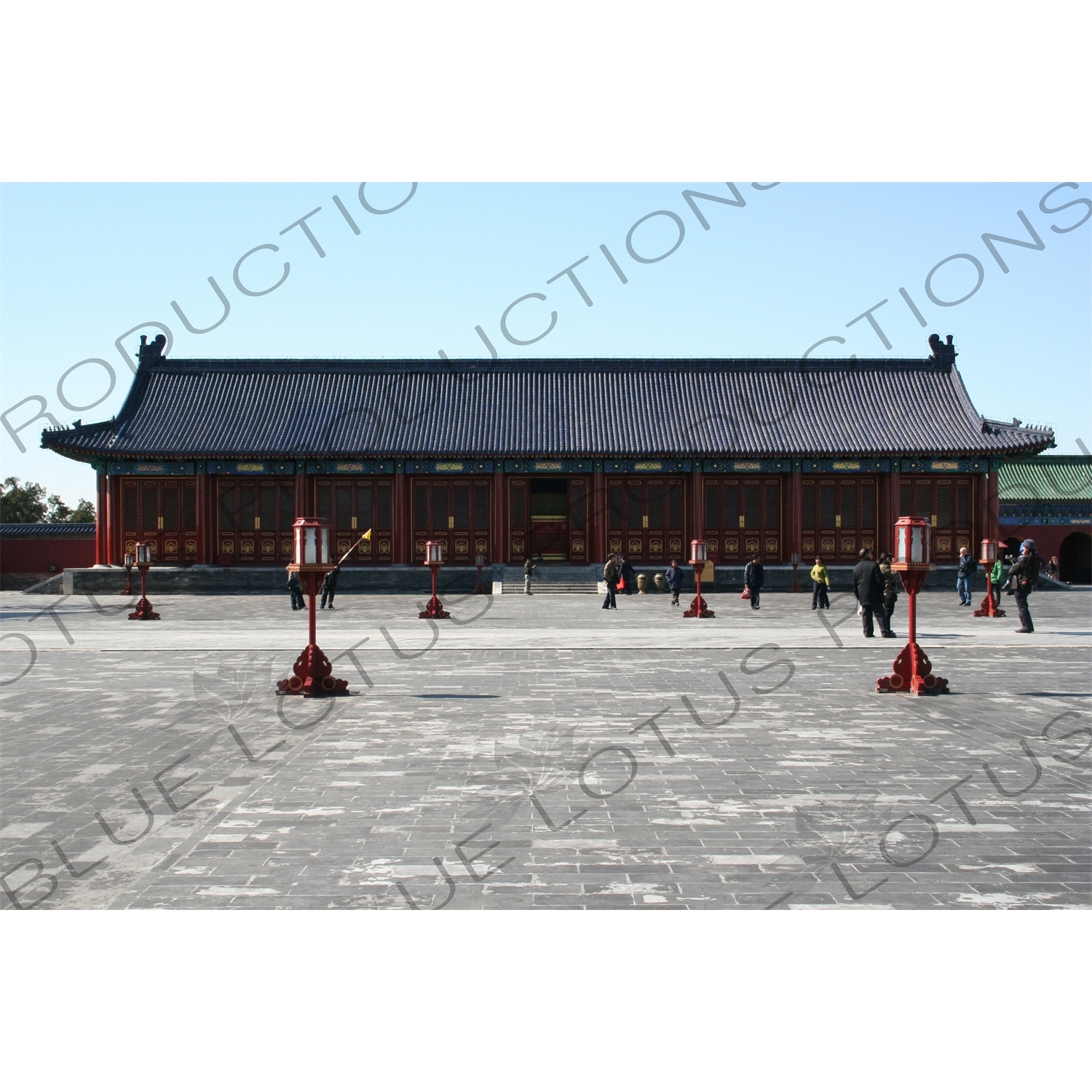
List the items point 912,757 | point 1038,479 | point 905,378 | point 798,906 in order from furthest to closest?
1. point 1038,479
2. point 905,378
3. point 912,757
4. point 798,906

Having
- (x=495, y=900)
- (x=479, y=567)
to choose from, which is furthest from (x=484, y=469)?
(x=495, y=900)

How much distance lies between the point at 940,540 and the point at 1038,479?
1289 cm

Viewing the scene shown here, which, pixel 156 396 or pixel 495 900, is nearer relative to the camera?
pixel 495 900

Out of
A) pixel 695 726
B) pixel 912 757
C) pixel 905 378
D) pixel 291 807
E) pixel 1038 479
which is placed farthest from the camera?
pixel 1038 479

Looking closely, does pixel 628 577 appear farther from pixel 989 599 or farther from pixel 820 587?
pixel 989 599

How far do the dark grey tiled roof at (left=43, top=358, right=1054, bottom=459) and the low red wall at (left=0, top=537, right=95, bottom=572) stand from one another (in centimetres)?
629

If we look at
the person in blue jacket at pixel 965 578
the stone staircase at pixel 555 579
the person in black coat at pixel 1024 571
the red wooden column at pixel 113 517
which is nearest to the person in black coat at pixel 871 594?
the person in black coat at pixel 1024 571

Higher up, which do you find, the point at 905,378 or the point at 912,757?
the point at 905,378

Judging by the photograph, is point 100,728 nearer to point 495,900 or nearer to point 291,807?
point 291,807

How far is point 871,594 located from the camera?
1558 centimetres

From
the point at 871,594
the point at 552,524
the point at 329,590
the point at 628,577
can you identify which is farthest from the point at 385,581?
the point at 871,594

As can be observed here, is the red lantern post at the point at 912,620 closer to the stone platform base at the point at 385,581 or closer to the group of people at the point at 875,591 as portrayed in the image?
the group of people at the point at 875,591

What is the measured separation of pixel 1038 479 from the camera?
44719mm

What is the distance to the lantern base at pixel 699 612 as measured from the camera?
21953mm
